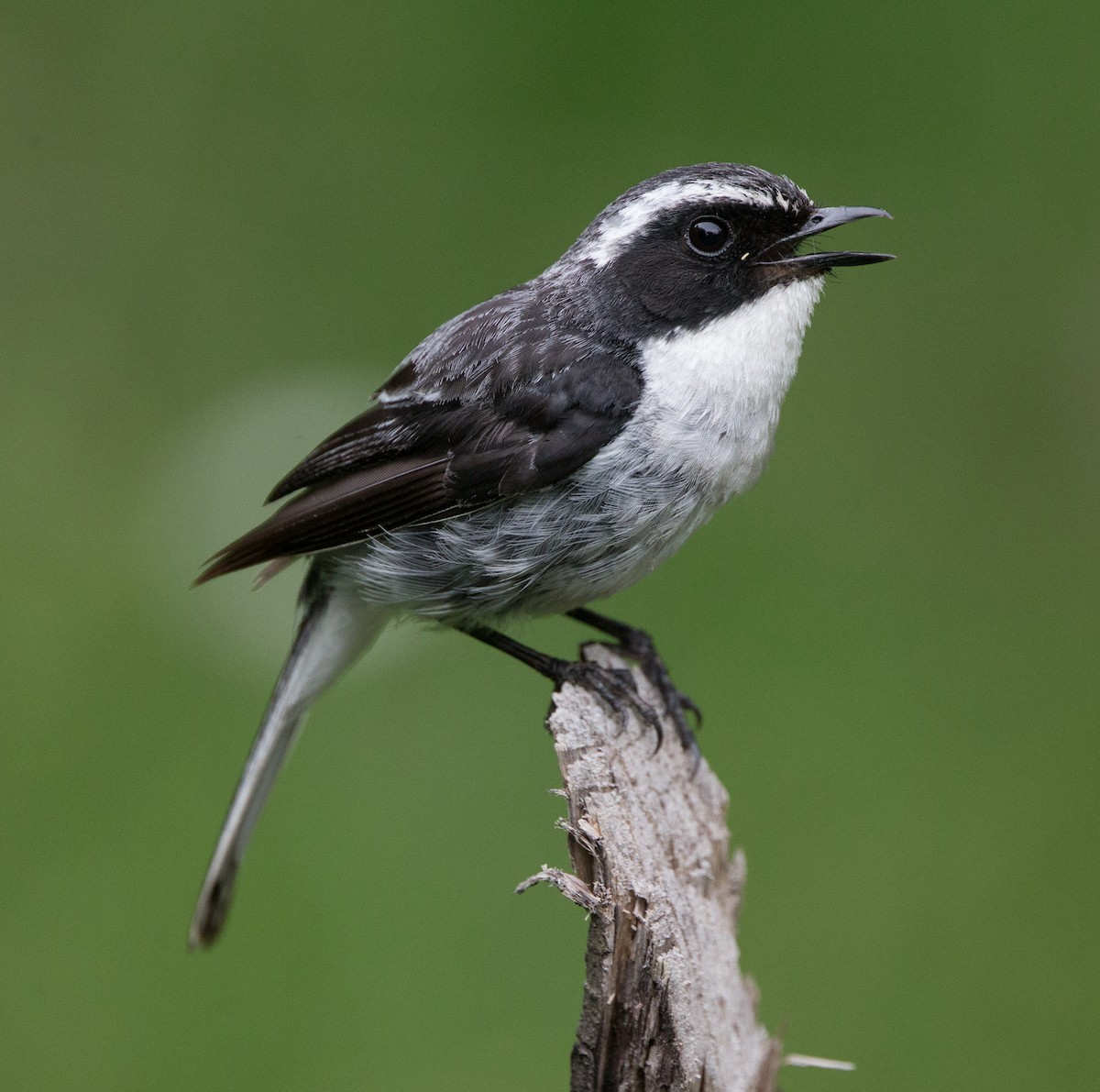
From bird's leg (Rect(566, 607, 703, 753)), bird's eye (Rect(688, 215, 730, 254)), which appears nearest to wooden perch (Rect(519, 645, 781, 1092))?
bird's leg (Rect(566, 607, 703, 753))

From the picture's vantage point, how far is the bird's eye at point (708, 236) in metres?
4.46

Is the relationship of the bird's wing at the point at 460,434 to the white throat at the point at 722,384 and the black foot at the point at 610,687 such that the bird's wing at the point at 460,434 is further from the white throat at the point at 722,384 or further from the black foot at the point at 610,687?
the black foot at the point at 610,687

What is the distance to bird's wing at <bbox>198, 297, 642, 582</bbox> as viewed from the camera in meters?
4.38

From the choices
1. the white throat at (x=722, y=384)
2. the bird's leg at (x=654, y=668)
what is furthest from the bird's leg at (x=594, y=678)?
the white throat at (x=722, y=384)

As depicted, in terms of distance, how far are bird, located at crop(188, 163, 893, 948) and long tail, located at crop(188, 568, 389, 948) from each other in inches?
17.3

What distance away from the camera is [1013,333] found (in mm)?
8148

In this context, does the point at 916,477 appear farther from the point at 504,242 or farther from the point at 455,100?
the point at 455,100

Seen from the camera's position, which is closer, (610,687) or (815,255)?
(815,255)

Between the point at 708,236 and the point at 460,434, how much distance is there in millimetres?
996

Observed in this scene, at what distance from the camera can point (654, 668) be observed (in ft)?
16.9

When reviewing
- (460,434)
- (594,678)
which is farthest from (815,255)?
A: (594,678)

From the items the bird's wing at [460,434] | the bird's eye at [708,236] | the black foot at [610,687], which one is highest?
the bird's eye at [708,236]

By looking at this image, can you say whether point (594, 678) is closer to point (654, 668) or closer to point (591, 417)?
point (654, 668)

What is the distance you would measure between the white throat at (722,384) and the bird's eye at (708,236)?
209 millimetres
